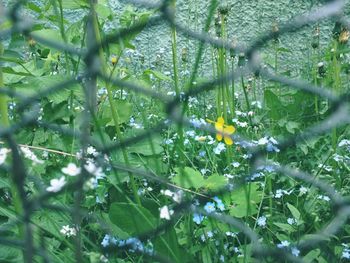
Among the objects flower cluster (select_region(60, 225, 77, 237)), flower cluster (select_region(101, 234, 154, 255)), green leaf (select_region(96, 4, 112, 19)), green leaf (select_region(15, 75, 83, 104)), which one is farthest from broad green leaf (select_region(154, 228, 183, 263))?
green leaf (select_region(96, 4, 112, 19))

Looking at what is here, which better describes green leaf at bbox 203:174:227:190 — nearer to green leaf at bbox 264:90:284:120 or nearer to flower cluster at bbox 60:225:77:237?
flower cluster at bbox 60:225:77:237

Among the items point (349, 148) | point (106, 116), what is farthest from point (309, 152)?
point (106, 116)

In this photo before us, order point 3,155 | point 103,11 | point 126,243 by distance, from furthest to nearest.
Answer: point 103,11, point 126,243, point 3,155

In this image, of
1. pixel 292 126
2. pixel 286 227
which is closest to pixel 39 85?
pixel 286 227

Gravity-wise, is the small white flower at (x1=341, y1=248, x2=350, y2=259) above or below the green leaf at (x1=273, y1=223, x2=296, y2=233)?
below

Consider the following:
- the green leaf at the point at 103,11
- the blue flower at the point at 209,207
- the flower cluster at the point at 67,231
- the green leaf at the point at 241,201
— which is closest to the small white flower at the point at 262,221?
the green leaf at the point at 241,201

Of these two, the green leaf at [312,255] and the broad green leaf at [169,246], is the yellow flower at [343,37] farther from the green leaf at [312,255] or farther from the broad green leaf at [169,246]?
the broad green leaf at [169,246]

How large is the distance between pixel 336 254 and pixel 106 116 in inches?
24.3

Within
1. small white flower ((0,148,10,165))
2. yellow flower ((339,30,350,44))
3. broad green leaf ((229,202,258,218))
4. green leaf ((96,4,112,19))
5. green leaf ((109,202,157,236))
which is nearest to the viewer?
small white flower ((0,148,10,165))

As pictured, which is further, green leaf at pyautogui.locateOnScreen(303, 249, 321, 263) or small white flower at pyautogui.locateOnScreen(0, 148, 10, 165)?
green leaf at pyautogui.locateOnScreen(303, 249, 321, 263)

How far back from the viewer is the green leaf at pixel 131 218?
1.13 metres

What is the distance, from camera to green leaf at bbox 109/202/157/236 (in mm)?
1131

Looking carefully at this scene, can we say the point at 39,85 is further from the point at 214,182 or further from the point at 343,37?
the point at 343,37

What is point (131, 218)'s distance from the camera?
3.79 ft
